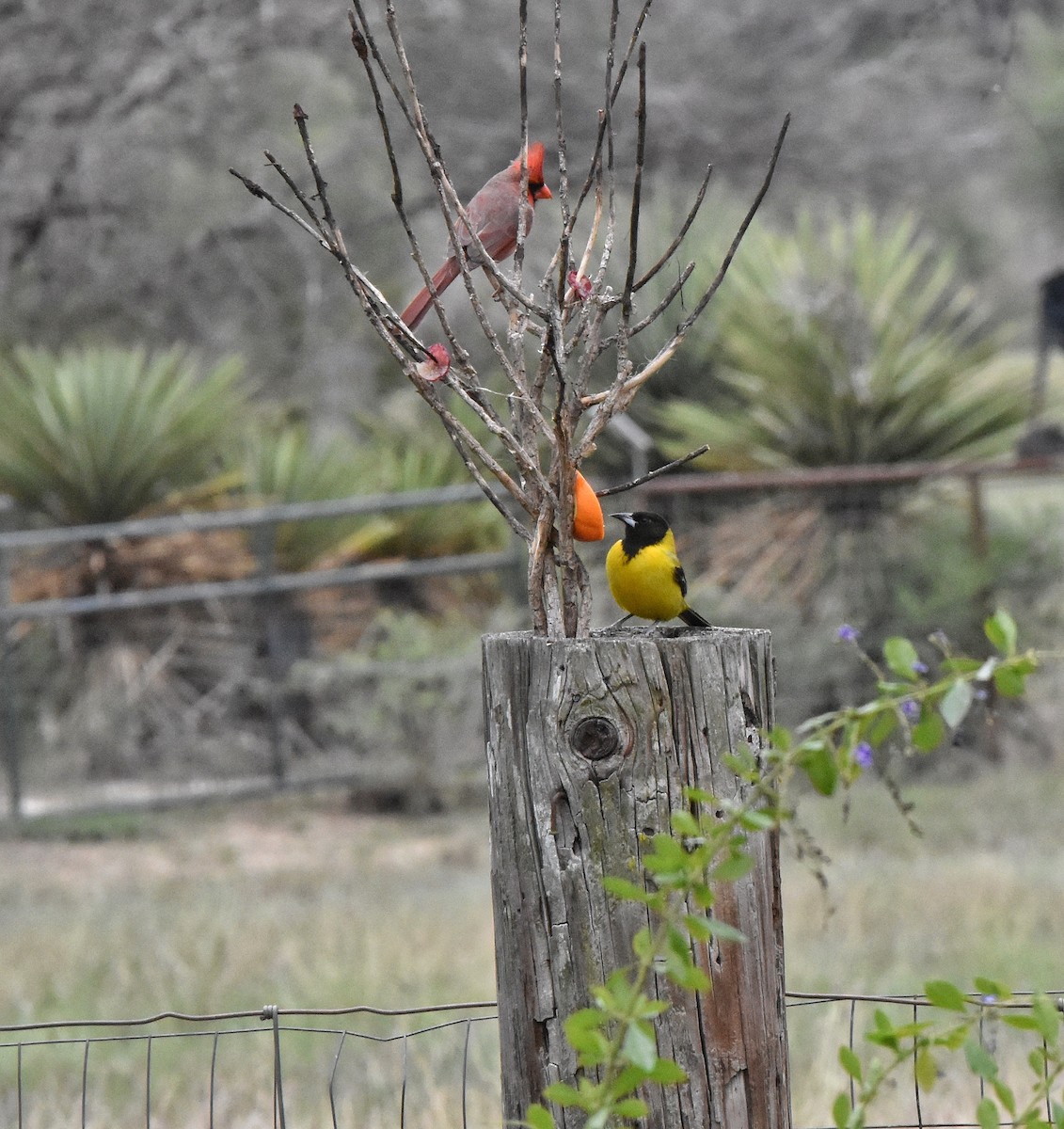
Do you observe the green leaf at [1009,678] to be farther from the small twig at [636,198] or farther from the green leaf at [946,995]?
the small twig at [636,198]

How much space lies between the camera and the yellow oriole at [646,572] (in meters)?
3.36

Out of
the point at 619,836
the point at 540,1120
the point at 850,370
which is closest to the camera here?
the point at 540,1120

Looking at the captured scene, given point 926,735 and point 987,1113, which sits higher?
point 926,735

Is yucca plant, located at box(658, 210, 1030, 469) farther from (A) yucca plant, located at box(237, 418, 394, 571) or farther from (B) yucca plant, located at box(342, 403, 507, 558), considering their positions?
(A) yucca plant, located at box(237, 418, 394, 571)

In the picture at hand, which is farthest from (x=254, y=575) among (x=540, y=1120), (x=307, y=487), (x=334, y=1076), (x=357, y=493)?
(x=540, y=1120)

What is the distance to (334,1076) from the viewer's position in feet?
12.1

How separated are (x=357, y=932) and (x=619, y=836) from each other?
4733 millimetres

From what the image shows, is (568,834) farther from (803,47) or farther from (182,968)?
(803,47)

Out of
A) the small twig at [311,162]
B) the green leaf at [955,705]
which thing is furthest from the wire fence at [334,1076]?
the green leaf at [955,705]

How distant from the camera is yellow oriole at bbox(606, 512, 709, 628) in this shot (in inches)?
132

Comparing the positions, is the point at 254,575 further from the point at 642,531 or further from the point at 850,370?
the point at 642,531

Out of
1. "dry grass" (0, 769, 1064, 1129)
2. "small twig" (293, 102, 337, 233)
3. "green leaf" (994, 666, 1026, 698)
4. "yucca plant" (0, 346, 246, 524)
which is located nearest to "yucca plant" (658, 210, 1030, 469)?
"dry grass" (0, 769, 1064, 1129)

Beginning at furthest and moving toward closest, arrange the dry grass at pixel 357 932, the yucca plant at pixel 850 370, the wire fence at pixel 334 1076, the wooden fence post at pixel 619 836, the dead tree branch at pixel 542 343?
the yucca plant at pixel 850 370
the dry grass at pixel 357 932
the wire fence at pixel 334 1076
the dead tree branch at pixel 542 343
the wooden fence post at pixel 619 836

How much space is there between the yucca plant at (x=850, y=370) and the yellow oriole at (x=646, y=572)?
7.46 metres
